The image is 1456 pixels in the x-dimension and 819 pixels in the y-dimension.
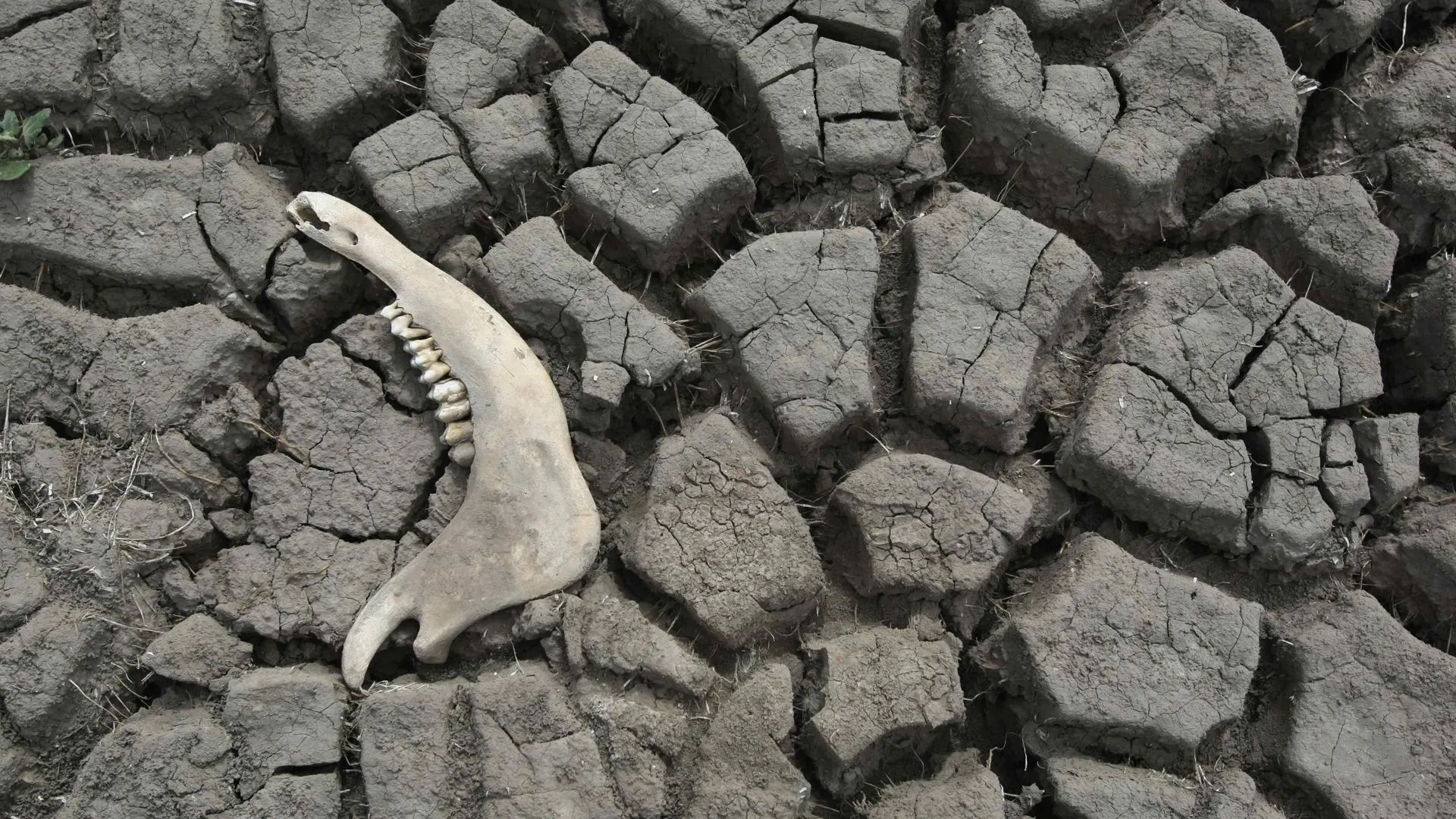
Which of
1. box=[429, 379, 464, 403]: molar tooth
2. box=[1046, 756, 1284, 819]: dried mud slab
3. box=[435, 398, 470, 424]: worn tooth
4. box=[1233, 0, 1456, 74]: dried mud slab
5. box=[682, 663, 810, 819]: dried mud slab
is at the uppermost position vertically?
box=[1233, 0, 1456, 74]: dried mud slab

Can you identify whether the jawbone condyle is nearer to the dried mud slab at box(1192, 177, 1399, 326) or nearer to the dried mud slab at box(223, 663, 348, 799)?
the dried mud slab at box(223, 663, 348, 799)

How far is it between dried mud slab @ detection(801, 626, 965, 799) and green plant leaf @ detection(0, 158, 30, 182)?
2073 millimetres

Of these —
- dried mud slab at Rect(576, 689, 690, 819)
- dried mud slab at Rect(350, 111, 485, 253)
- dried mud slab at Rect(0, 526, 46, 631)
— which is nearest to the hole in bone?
dried mud slab at Rect(350, 111, 485, 253)

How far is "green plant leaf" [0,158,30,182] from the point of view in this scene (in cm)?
229

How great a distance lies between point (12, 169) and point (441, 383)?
1.08 metres

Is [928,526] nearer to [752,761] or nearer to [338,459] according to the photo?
[752,761]

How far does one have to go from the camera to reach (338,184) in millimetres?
2482

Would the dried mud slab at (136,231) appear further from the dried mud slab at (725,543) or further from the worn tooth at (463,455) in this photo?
the dried mud slab at (725,543)

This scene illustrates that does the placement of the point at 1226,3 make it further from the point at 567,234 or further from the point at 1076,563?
the point at 567,234

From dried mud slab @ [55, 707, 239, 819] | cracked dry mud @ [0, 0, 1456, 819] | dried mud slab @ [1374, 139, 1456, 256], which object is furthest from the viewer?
dried mud slab @ [1374, 139, 1456, 256]

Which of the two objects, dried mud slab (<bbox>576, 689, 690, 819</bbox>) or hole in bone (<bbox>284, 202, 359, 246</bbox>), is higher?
hole in bone (<bbox>284, 202, 359, 246</bbox>)

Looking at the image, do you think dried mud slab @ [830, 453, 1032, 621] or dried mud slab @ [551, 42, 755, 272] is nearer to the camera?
dried mud slab @ [830, 453, 1032, 621]

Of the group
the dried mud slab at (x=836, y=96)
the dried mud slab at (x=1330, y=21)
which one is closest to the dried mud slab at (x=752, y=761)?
the dried mud slab at (x=836, y=96)

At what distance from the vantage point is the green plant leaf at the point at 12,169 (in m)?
2.29
